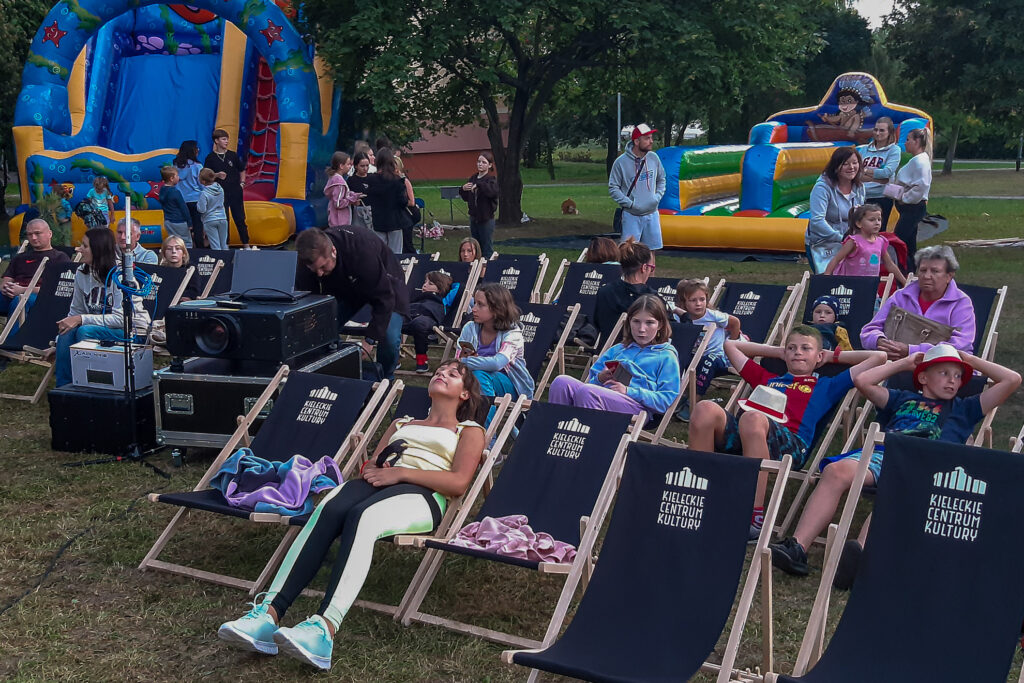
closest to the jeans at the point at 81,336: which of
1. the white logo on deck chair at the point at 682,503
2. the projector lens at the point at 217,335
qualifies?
the projector lens at the point at 217,335

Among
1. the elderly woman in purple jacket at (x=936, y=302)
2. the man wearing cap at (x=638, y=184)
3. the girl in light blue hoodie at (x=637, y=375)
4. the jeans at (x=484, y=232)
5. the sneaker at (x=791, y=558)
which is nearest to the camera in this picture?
the sneaker at (x=791, y=558)

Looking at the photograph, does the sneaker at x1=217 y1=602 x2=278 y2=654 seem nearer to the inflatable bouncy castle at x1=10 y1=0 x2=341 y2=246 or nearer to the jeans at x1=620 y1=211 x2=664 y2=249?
the jeans at x1=620 y1=211 x2=664 y2=249

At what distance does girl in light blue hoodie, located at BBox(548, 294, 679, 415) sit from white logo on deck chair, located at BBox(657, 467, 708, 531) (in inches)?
65.9

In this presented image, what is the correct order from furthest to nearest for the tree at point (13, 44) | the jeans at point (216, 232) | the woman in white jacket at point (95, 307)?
the tree at point (13, 44), the jeans at point (216, 232), the woman in white jacket at point (95, 307)

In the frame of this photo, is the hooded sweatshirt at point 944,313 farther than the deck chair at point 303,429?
Yes

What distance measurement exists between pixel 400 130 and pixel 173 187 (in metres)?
10.6

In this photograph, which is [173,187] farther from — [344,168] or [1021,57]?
[1021,57]

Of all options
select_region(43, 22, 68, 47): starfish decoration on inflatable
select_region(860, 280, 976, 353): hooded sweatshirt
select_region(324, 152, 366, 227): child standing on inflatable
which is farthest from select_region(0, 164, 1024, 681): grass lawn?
select_region(43, 22, 68, 47): starfish decoration on inflatable

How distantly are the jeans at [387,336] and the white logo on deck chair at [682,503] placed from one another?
11.6 ft

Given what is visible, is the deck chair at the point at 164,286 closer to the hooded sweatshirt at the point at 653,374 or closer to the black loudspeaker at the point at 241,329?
the black loudspeaker at the point at 241,329

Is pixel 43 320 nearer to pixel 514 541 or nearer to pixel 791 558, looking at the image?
pixel 514 541

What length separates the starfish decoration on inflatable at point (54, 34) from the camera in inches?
648

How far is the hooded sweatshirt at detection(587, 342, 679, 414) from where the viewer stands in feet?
18.6

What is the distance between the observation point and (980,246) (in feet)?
50.0
